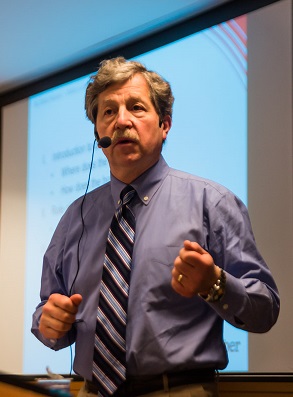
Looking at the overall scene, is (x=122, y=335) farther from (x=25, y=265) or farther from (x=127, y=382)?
(x=25, y=265)

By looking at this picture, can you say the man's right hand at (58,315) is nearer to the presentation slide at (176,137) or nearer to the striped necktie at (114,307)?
the striped necktie at (114,307)

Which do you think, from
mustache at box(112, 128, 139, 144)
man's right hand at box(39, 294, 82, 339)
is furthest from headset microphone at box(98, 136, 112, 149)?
man's right hand at box(39, 294, 82, 339)

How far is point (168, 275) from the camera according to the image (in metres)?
2.07

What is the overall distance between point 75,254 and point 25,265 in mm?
2063

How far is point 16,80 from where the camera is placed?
15.2ft

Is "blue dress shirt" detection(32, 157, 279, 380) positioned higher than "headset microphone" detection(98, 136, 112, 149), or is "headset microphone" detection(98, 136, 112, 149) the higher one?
"headset microphone" detection(98, 136, 112, 149)

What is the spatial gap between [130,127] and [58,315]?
24.9 inches

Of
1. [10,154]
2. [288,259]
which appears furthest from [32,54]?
[288,259]

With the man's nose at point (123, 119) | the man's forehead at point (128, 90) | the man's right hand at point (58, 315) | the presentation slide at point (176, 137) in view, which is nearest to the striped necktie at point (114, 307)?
the man's right hand at point (58, 315)

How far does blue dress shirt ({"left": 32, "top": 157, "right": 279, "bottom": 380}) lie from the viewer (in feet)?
6.48

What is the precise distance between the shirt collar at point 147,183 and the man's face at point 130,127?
0.02 meters

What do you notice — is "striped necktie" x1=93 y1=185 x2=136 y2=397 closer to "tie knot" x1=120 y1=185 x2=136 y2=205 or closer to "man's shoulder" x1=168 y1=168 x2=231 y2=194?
"tie knot" x1=120 y1=185 x2=136 y2=205

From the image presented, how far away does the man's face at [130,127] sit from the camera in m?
2.24

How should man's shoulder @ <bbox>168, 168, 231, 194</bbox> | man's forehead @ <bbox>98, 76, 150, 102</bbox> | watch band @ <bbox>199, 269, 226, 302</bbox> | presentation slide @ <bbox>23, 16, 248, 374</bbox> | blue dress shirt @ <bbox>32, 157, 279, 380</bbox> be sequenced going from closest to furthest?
watch band @ <bbox>199, 269, 226, 302</bbox>
blue dress shirt @ <bbox>32, 157, 279, 380</bbox>
man's shoulder @ <bbox>168, 168, 231, 194</bbox>
man's forehead @ <bbox>98, 76, 150, 102</bbox>
presentation slide @ <bbox>23, 16, 248, 374</bbox>
